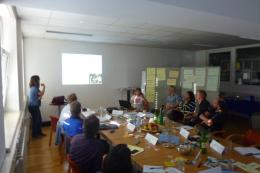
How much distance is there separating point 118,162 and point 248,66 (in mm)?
7401

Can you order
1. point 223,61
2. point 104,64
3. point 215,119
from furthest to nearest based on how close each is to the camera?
point 223,61
point 104,64
point 215,119

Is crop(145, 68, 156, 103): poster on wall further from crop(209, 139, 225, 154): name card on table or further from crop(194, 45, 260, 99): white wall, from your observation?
crop(209, 139, 225, 154): name card on table

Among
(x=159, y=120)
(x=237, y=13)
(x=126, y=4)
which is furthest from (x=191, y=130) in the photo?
(x=126, y=4)

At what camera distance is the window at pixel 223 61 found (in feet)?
26.8

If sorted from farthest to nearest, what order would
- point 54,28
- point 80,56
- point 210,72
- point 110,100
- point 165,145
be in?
point 110,100 < point 80,56 < point 210,72 < point 54,28 < point 165,145

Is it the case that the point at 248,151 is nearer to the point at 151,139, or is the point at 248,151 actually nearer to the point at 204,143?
the point at 204,143

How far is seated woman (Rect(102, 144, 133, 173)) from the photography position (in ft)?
5.48

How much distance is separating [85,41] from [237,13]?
5.09m

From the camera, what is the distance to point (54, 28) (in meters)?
4.70

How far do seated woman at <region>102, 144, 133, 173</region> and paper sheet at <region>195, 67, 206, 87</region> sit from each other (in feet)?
17.1

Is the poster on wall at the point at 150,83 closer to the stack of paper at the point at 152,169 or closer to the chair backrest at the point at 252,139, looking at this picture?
the chair backrest at the point at 252,139

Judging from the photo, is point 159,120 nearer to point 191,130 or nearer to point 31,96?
point 191,130

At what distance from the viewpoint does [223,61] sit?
329 inches

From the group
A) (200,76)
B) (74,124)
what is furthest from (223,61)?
(74,124)
